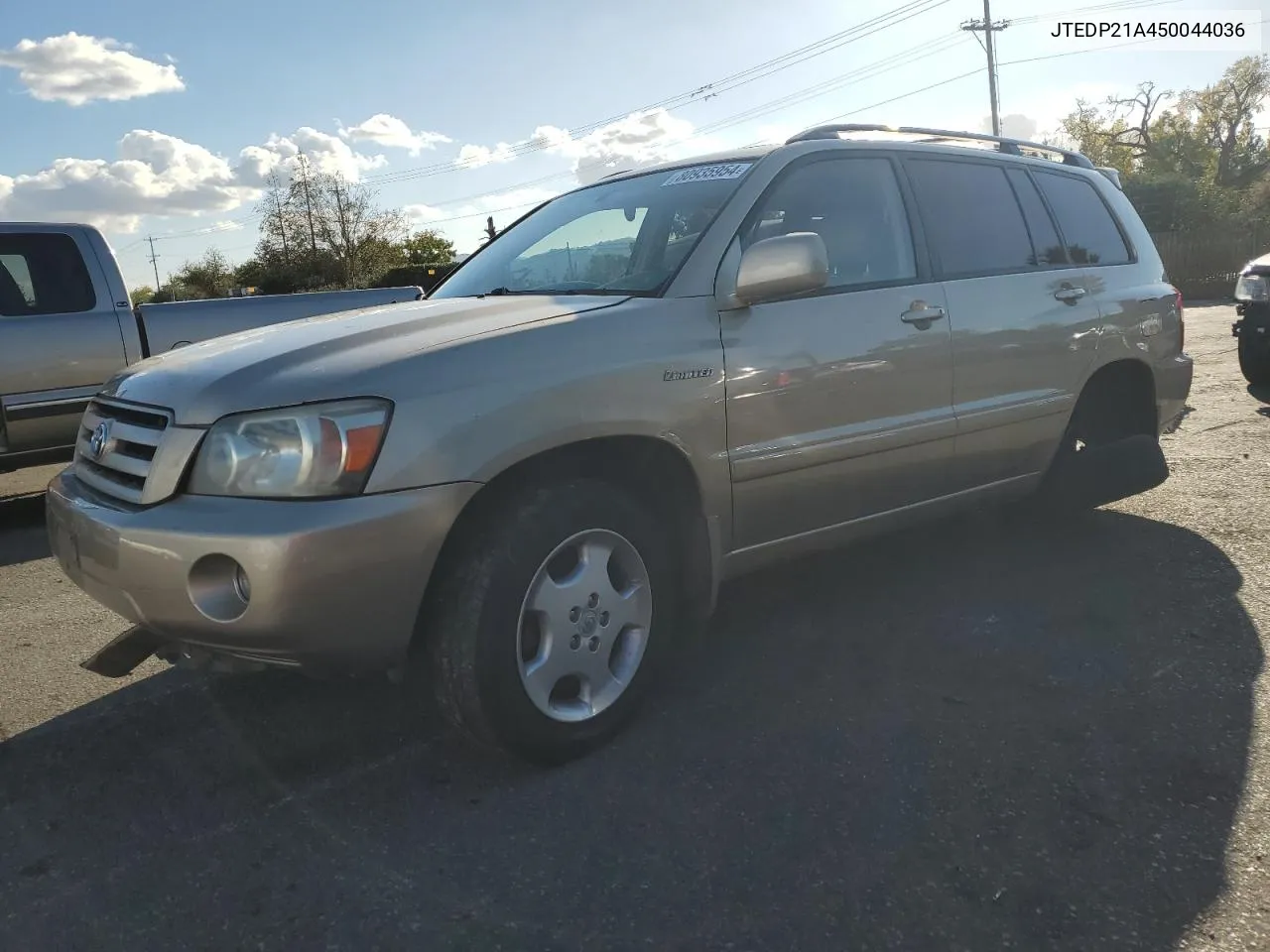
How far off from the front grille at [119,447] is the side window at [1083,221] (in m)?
3.71

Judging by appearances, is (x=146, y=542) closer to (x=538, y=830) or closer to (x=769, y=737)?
(x=538, y=830)

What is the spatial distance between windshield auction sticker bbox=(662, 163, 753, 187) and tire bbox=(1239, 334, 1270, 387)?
683 centimetres

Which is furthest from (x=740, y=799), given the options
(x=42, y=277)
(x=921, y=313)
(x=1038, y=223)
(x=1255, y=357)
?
(x=1255, y=357)

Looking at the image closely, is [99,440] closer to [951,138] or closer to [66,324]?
[951,138]

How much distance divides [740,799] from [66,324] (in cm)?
595

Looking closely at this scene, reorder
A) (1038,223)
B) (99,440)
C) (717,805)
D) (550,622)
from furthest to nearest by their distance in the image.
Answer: (1038,223) < (99,440) < (550,622) < (717,805)

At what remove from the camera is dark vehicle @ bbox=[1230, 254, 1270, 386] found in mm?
8305

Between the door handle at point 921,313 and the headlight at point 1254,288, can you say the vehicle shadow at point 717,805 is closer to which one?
the door handle at point 921,313

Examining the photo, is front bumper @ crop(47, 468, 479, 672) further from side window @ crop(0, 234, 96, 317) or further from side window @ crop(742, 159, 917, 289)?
side window @ crop(0, 234, 96, 317)

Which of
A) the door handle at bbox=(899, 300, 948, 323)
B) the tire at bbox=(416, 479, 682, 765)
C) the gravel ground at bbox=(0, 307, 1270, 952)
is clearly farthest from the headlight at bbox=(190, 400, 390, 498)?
the door handle at bbox=(899, 300, 948, 323)

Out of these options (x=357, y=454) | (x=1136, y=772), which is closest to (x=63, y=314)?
(x=357, y=454)

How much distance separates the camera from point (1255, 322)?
8.41 metres

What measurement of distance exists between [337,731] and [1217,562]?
11.7 ft

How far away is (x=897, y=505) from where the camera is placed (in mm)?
3646
